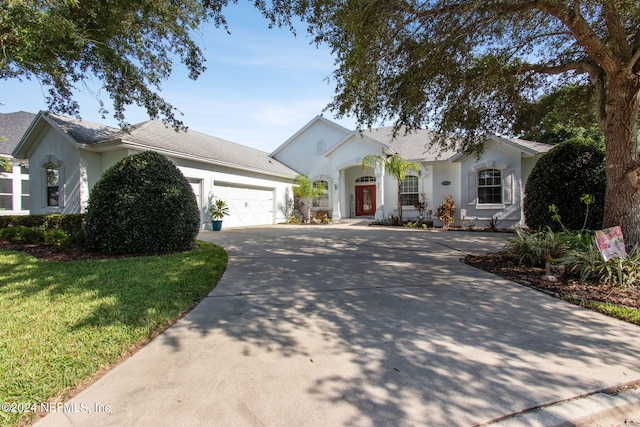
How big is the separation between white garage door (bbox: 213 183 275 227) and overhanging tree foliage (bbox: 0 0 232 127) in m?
5.53

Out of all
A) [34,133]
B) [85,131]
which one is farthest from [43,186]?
[85,131]

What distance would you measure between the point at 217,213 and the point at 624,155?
13.1 metres

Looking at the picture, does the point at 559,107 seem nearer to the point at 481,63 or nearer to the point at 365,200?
the point at 481,63

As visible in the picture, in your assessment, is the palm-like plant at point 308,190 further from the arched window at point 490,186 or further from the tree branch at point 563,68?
the tree branch at point 563,68

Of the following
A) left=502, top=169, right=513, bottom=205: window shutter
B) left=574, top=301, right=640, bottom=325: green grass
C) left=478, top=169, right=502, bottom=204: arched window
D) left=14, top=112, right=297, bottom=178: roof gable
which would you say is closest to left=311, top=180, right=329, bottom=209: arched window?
left=14, top=112, right=297, bottom=178: roof gable

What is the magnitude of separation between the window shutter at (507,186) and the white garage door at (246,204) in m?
12.2

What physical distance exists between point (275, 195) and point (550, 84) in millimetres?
13853

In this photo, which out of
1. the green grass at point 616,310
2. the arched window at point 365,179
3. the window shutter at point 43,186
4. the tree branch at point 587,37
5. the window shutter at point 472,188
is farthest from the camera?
the arched window at point 365,179

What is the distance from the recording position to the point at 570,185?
29.4 feet

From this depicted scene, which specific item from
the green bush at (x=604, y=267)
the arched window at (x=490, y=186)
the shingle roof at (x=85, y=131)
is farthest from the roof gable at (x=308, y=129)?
the green bush at (x=604, y=267)

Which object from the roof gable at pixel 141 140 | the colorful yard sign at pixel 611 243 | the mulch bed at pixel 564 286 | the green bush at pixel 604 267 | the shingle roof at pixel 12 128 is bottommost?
the mulch bed at pixel 564 286

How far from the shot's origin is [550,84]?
889 centimetres

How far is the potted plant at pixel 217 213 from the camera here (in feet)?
45.2

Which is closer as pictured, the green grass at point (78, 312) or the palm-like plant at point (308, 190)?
the green grass at point (78, 312)
